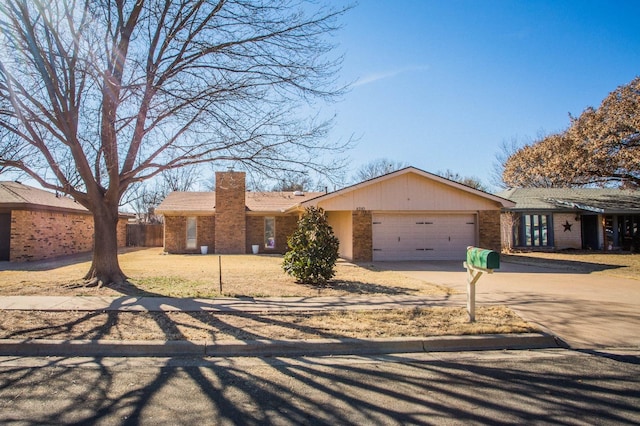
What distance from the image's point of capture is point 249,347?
5.37 metres

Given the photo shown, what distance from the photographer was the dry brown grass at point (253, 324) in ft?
19.1

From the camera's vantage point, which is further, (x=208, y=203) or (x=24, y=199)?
(x=208, y=203)

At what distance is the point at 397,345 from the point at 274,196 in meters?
20.9

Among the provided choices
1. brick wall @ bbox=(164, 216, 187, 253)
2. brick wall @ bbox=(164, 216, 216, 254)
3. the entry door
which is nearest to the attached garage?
brick wall @ bbox=(164, 216, 216, 254)

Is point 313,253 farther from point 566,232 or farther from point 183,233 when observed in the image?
point 566,232

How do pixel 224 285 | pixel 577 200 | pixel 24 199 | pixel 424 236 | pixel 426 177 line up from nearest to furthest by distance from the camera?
pixel 224 285
pixel 426 177
pixel 24 199
pixel 424 236
pixel 577 200

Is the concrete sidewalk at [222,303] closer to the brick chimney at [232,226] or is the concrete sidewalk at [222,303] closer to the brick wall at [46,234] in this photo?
the brick wall at [46,234]

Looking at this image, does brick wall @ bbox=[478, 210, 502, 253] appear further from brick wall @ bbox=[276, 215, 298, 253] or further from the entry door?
the entry door

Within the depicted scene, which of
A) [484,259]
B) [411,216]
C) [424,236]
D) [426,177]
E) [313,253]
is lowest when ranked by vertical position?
[313,253]

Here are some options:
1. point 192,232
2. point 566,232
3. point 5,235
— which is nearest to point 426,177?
point 566,232

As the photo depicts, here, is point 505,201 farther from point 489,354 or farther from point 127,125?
point 127,125

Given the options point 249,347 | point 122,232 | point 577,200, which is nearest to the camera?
point 249,347

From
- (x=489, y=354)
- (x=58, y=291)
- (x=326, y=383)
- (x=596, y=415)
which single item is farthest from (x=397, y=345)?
(x=58, y=291)

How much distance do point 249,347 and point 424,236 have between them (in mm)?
13862
